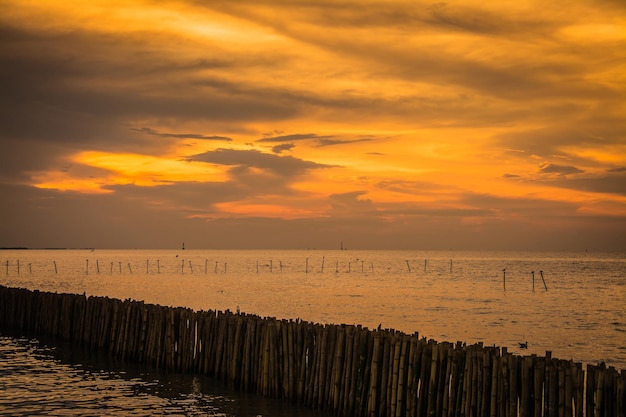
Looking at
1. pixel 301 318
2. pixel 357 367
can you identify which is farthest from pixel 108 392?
pixel 301 318

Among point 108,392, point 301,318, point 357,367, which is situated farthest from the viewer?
point 301,318

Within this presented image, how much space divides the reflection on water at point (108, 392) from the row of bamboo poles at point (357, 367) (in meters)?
0.41

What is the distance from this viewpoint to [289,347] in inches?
563

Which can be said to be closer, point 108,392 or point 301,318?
point 108,392

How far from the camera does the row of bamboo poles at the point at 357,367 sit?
1045 cm

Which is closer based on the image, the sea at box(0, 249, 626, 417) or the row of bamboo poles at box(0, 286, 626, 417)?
the row of bamboo poles at box(0, 286, 626, 417)

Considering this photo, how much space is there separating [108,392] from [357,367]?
21.5 ft

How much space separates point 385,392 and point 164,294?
48.1 meters

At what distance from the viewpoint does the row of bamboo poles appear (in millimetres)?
10445

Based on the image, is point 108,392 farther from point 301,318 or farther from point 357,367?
point 301,318

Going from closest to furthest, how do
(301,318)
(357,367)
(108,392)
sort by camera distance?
(357,367) → (108,392) → (301,318)

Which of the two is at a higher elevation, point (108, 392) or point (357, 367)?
point (357, 367)

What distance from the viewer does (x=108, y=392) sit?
52.6ft

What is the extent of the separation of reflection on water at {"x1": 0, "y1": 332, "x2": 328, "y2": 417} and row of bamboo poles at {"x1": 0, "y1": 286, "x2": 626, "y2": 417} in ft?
1.33
